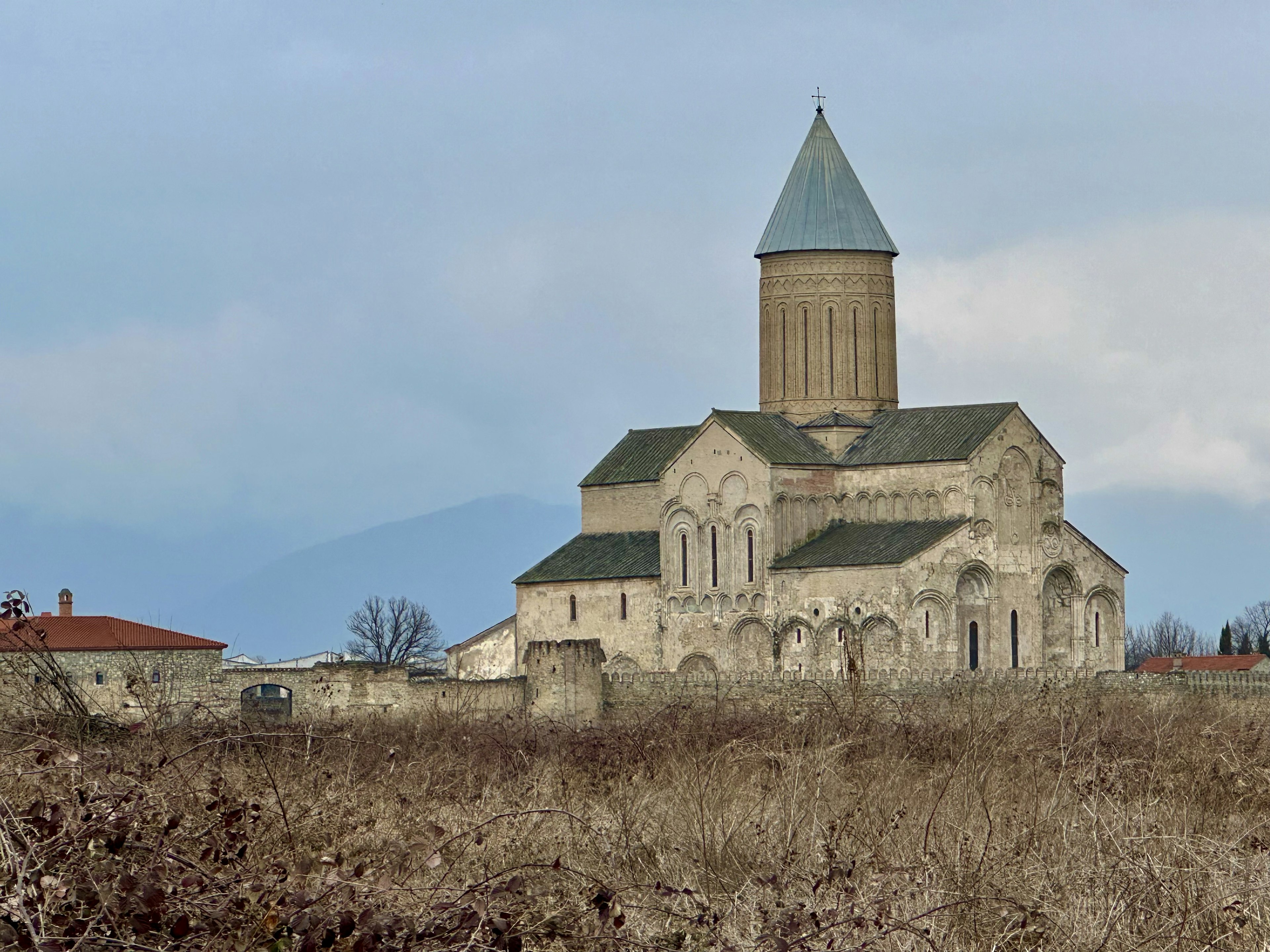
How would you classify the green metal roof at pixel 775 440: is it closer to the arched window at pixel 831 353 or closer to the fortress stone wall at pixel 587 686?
the arched window at pixel 831 353

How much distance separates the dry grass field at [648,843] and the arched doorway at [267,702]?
951cm

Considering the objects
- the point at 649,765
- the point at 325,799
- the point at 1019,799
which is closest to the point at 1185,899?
the point at 1019,799

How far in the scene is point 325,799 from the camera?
13.0 metres

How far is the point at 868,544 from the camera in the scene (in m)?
44.3

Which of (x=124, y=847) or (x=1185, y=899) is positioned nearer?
(x=124, y=847)

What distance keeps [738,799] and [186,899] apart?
6541mm

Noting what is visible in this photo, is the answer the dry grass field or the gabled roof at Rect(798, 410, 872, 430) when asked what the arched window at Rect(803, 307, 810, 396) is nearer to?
the gabled roof at Rect(798, 410, 872, 430)

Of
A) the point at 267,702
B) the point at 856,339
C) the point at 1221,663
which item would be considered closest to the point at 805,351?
the point at 856,339

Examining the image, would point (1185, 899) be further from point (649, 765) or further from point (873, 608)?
point (873, 608)

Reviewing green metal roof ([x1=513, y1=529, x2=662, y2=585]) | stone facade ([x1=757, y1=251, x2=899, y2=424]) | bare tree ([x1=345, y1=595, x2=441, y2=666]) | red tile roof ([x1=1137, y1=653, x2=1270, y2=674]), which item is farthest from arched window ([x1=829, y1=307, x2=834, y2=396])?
bare tree ([x1=345, y1=595, x2=441, y2=666])

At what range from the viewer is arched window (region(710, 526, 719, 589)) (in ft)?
152

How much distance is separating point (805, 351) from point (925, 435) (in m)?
4.68

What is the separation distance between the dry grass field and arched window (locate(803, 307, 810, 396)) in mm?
31108

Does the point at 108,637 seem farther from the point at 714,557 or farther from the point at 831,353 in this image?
the point at 831,353
